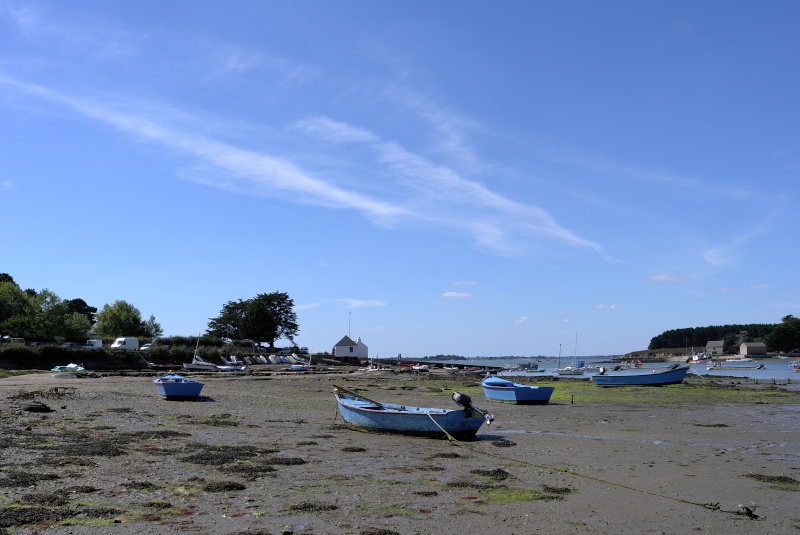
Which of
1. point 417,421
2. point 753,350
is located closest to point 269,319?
point 417,421

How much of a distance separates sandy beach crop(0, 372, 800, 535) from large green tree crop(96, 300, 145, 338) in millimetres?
86736

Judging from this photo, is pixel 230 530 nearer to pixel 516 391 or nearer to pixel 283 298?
pixel 516 391

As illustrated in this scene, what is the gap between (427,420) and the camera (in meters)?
20.0

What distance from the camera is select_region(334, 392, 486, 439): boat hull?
1972 centimetres

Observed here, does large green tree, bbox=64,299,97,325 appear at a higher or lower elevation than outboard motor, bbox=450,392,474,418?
A: higher

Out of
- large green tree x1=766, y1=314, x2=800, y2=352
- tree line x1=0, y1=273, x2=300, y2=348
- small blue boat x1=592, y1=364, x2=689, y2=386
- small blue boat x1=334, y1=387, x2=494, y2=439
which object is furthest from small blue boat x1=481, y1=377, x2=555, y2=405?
large green tree x1=766, y1=314, x2=800, y2=352

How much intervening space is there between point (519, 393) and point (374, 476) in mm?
23345

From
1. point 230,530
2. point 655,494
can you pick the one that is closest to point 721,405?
point 655,494

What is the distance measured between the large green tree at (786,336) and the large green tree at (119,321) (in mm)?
153948

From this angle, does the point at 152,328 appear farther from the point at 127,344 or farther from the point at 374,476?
the point at 374,476

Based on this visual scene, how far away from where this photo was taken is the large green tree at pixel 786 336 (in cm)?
15950

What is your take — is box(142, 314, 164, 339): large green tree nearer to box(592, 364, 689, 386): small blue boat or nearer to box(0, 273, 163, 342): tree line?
box(0, 273, 163, 342): tree line

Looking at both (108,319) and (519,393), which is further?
(108,319)

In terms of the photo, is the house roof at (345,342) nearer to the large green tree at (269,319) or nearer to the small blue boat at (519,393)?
the large green tree at (269,319)
